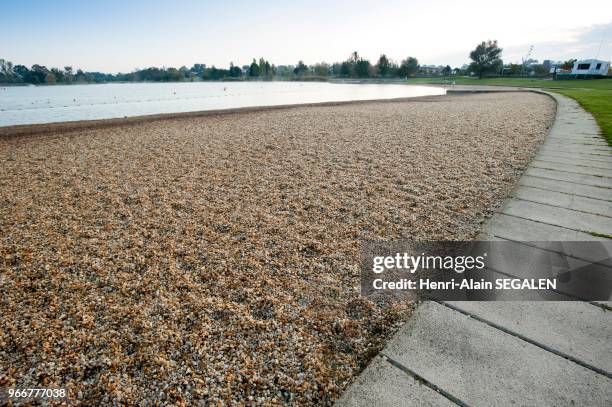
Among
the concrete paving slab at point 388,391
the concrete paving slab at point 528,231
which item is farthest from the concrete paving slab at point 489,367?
the concrete paving slab at point 528,231

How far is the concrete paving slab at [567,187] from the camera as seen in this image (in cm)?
639

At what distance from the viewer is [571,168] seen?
815cm

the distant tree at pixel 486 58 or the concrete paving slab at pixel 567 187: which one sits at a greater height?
the distant tree at pixel 486 58

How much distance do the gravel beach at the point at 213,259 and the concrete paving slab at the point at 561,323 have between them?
0.96m

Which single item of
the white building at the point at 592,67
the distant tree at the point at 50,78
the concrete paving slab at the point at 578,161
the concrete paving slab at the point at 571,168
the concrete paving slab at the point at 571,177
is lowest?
the concrete paving slab at the point at 571,177

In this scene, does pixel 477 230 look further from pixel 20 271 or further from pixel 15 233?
pixel 15 233

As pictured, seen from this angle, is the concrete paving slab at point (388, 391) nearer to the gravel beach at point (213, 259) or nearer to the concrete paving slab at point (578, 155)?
the gravel beach at point (213, 259)

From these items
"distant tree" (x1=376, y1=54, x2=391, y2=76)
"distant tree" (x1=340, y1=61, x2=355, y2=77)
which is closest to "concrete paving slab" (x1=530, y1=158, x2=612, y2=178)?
"distant tree" (x1=376, y1=54, x2=391, y2=76)

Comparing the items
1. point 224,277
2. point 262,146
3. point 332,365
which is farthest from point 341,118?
point 332,365

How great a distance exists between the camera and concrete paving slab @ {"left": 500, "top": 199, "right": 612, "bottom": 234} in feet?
16.7

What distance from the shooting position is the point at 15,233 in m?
5.68

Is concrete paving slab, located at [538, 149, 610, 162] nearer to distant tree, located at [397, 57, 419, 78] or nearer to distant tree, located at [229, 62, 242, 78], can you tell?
distant tree, located at [397, 57, 419, 78]

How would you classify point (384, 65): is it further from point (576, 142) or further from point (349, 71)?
point (576, 142)

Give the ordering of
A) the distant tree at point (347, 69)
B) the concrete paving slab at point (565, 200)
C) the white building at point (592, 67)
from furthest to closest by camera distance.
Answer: the distant tree at point (347, 69) < the white building at point (592, 67) < the concrete paving slab at point (565, 200)
